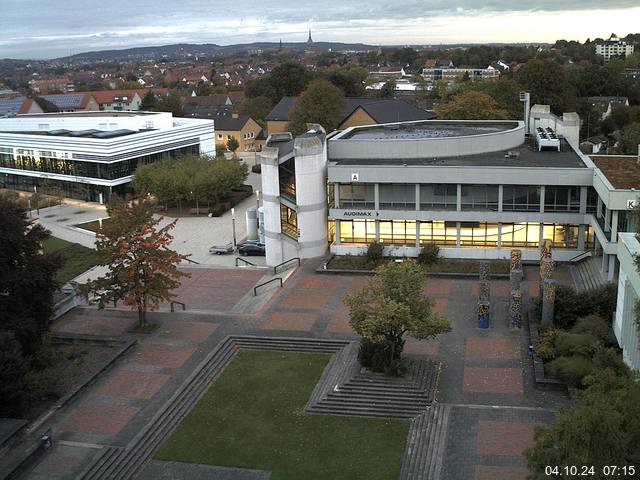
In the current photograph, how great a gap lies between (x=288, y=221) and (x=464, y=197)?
10.4 metres

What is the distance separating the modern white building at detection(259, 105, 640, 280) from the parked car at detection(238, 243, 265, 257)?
125 inches

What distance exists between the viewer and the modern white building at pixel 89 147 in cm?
6506

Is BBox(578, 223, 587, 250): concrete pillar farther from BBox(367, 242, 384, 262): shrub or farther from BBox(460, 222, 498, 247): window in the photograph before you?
BBox(367, 242, 384, 262): shrub

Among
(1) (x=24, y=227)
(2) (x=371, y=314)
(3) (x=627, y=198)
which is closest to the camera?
(2) (x=371, y=314)

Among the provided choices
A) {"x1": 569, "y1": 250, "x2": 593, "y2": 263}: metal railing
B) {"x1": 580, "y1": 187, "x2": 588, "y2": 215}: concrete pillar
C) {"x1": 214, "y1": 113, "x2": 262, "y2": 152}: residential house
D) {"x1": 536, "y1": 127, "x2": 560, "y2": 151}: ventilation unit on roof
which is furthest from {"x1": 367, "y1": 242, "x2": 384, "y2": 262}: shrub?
{"x1": 214, "y1": 113, "x2": 262, "y2": 152}: residential house

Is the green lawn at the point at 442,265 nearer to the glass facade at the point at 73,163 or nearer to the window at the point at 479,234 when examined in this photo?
the window at the point at 479,234

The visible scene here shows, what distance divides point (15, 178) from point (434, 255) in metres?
52.6

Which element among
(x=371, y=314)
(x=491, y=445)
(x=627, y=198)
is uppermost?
(x=627, y=198)

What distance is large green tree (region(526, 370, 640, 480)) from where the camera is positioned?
13336mm

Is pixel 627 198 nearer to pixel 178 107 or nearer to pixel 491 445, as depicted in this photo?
pixel 491 445

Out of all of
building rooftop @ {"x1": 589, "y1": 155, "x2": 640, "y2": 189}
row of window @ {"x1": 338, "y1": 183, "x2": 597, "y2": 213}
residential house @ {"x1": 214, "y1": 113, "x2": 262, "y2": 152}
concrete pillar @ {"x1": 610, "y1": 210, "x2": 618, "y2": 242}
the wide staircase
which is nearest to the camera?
concrete pillar @ {"x1": 610, "y1": 210, "x2": 618, "y2": 242}

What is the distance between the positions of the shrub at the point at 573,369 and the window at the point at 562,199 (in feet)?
51.9

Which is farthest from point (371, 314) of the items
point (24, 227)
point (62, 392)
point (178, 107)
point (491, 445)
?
point (178, 107)

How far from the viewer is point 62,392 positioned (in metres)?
26.1
